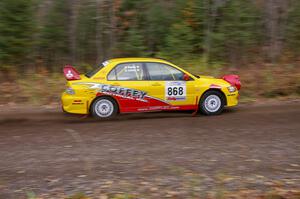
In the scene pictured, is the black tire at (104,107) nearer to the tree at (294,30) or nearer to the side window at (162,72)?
the side window at (162,72)

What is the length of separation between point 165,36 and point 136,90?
7.05 m

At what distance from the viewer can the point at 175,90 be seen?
1126cm

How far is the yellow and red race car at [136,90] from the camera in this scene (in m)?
11.0

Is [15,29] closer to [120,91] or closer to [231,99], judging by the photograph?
[120,91]

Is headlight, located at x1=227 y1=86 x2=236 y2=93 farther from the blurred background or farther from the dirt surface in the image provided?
the blurred background

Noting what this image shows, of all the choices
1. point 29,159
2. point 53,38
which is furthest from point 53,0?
point 29,159

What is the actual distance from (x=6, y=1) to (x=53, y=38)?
2.44 metres

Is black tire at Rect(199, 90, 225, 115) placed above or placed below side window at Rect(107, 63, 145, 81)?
below

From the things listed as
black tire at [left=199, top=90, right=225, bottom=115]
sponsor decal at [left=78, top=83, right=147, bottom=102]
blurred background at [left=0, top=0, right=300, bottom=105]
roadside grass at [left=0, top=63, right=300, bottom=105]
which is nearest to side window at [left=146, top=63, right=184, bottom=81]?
sponsor decal at [left=78, top=83, right=147, bottom=102]

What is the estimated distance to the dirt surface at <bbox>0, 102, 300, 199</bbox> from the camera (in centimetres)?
600

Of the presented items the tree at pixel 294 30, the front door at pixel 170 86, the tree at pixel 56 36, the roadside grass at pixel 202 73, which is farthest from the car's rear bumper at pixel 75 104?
the tree at pixel 294 30

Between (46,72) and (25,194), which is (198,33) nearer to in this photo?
(46,72)

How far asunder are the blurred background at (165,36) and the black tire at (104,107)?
493 cm

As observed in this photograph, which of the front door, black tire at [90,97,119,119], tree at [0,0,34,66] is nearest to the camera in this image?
black tire at [90,97,119,119]
